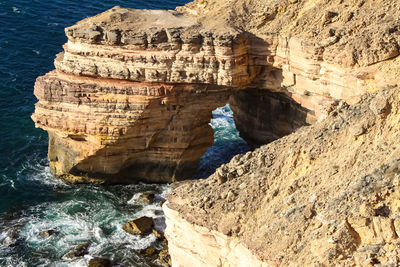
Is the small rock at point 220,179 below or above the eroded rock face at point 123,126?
above

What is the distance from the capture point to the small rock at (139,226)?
29.5 metres

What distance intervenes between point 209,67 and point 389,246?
1718 cm

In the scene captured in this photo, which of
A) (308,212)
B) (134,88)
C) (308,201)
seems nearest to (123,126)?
(134,88)

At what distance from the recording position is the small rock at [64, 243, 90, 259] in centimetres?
2786

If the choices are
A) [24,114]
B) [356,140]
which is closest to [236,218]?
[356,140]

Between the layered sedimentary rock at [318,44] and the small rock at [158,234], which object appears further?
the small rock at [158,234]

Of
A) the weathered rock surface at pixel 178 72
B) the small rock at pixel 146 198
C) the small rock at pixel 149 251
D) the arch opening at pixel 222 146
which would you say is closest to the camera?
the small rock at pixel 149 251

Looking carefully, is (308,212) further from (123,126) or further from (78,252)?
(123,126)

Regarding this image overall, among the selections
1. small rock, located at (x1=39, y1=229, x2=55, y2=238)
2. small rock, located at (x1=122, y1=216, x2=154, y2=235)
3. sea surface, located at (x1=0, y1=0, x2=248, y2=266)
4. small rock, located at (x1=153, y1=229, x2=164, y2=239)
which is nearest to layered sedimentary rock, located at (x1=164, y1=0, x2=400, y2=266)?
small rock, located at (x1=153, y1=229, x2=164, y2=239)

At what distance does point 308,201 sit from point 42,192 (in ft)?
67.9

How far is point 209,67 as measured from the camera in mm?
30031

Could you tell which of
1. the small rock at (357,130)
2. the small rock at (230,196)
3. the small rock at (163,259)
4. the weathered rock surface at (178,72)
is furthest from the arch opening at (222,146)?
the small rock at (357,130)

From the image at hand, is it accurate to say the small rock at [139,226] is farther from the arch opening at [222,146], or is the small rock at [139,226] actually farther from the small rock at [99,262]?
the arch opening at [222,146]

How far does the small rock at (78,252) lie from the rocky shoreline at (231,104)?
20.1 feet
